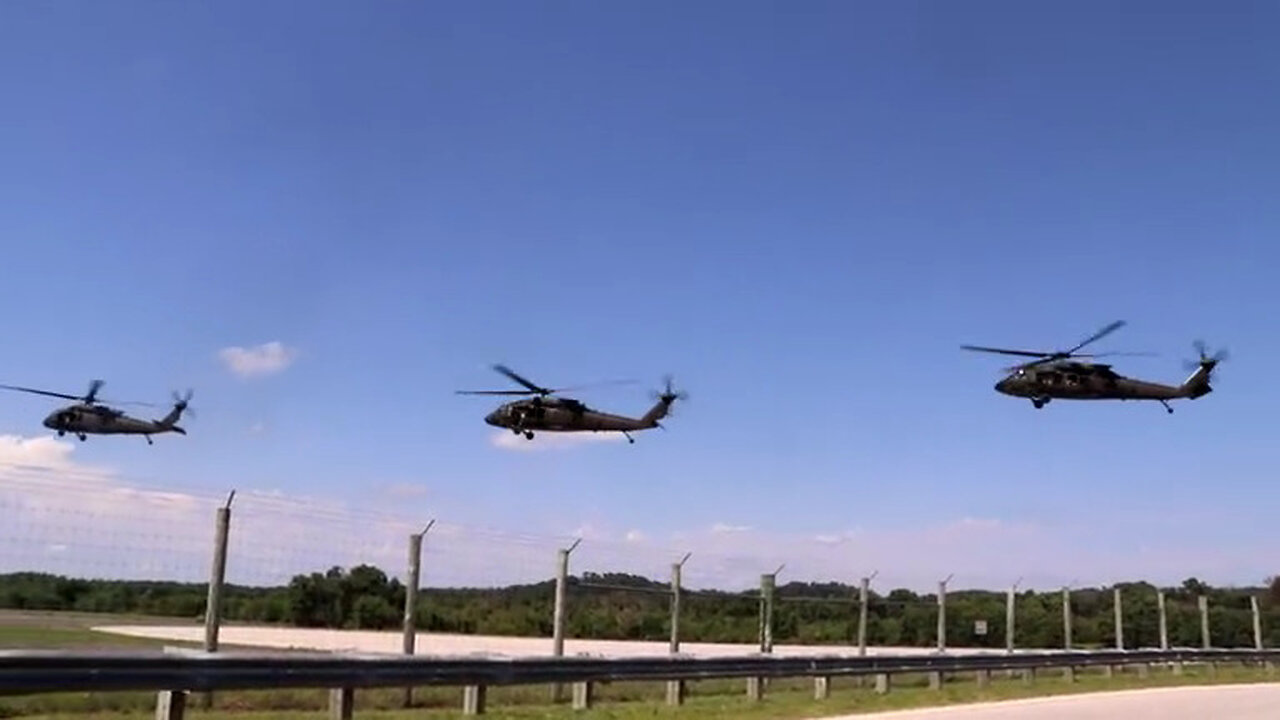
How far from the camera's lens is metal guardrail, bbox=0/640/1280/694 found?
10.5 m

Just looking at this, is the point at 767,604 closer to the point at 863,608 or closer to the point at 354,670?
the point at 863,608

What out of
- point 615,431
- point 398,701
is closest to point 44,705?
point 398,701

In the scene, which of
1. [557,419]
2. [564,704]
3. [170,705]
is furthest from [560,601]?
[557,419]

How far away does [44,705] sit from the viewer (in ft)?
50.9

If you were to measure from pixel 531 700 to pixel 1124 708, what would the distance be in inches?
350

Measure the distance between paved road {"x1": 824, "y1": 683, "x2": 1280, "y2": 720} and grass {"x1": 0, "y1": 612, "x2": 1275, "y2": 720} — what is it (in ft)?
2.42

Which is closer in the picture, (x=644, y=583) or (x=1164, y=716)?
(x=1164, y=716)

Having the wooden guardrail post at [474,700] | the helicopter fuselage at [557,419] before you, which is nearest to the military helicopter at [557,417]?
the helicopter fuselage at [557,419]

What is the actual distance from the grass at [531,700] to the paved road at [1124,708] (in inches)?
29.1

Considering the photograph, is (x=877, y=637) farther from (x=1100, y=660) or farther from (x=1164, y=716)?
(x=1164, y=716)

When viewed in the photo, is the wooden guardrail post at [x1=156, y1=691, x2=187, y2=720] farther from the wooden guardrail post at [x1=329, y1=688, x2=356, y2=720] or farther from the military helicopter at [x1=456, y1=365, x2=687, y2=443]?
the military helicopter at [x1=456, y1=365, x2=687, y2=443]

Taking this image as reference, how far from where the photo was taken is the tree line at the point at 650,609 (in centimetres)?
2164

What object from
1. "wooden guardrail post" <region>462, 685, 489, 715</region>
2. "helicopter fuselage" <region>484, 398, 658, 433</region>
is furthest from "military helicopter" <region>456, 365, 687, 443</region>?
"wooden guardrail post" <region>462, 685, 489, 715</region>

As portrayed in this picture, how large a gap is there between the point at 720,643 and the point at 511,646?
9970 millimetres
